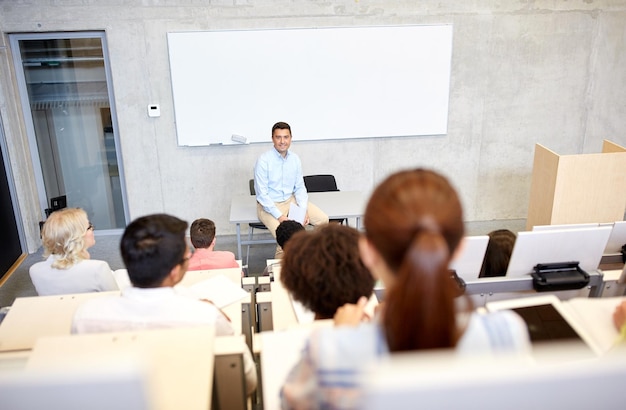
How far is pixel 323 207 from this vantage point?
4.36 m

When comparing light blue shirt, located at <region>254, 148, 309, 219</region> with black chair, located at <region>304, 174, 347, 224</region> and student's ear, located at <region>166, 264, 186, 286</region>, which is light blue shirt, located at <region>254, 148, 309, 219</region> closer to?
black chair, located at <region>304, 174, 347, 224</region>

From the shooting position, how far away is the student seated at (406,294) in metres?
0.82

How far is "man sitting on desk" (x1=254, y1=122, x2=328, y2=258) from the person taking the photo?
13.9 feet

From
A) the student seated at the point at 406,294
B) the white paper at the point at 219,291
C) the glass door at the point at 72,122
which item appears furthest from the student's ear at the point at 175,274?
the glass door at the point at 72,122

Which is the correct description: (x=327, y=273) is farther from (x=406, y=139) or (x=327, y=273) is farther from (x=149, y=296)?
(x=406, y=139)

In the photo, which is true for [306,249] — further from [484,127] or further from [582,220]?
[484,127]

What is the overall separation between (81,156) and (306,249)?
4.39 meters

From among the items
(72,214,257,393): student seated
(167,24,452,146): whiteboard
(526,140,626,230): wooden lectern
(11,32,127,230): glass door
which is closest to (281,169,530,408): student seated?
(72,214,257,393): student seated

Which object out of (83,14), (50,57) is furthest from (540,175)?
(50,57)

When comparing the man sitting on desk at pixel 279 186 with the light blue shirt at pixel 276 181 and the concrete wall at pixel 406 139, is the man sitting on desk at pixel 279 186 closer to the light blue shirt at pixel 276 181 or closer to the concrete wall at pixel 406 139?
the light blue shirt at pixel 276 181

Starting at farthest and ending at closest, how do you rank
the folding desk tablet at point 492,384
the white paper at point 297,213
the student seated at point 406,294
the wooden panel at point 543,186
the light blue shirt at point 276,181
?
the light blue shirt at point 276,181, the white paper at point 297,213, the wooden panel at point 543,186, the student seated at point 406,294, the folding desk tablet at point 492,384

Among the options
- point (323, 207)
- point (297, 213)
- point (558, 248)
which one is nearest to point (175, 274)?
point (558, 248)

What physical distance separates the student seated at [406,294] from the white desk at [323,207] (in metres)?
3.13

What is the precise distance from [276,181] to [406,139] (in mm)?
1691
